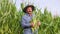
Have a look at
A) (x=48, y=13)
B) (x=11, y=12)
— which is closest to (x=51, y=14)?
(x=48, y=13)

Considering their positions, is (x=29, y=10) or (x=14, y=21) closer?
(x=29, y=10)

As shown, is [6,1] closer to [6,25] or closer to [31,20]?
[6,25]

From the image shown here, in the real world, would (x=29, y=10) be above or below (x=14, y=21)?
above

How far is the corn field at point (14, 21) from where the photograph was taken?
3189mm

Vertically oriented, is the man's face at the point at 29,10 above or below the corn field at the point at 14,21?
above

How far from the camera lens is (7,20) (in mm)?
3240

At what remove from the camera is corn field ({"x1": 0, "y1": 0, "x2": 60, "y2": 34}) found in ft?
10.5

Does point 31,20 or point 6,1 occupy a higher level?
point 6,1

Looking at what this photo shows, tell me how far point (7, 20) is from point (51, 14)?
2.45 feet

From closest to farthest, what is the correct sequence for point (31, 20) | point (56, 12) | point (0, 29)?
point (31, 20), point (0, 29), point (56, 12)

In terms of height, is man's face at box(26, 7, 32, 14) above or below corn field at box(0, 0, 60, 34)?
above

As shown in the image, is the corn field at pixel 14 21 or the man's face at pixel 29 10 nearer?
the man's face at pixel 29 10

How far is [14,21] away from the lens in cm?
329

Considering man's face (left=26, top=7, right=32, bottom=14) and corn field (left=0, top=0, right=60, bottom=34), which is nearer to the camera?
man's face (left=26, top=7, right=32, bottom=14)
